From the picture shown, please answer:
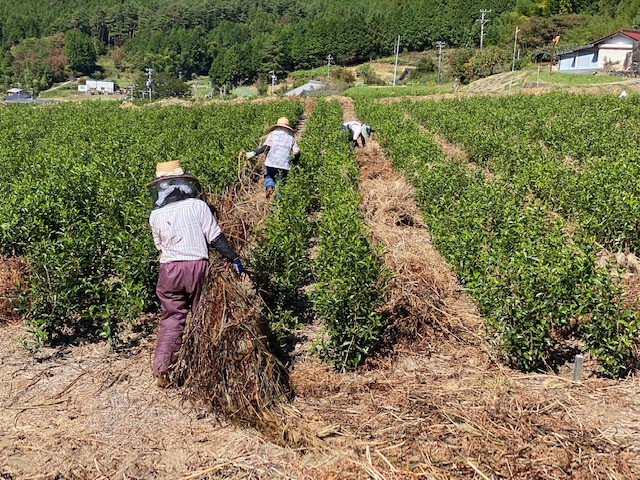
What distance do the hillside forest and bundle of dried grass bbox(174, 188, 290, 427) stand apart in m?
78.5

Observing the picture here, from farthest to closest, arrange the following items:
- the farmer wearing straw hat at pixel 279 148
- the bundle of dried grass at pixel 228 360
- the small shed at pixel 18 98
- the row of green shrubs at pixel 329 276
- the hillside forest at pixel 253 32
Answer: the hillside forest at pixel 253 32
the small shed at pixel 18 98
the farmer wearing straw hat at pixel 279 148
the row of green shrubs at pixel 329 276
the bundle of dried grass at pixel 228 360

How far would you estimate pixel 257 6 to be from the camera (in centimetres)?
18250

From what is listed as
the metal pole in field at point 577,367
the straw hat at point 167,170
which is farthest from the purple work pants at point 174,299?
the metal pole in field at point 577,367

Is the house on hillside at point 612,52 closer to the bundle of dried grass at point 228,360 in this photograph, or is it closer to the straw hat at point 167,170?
the straw hat at point 167,170

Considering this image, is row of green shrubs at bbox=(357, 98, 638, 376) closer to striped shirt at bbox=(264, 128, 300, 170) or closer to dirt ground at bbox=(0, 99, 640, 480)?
dirt ground at bbox=(0, 99, 640, 480)

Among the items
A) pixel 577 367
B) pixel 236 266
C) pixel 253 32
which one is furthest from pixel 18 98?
pixel 253 32

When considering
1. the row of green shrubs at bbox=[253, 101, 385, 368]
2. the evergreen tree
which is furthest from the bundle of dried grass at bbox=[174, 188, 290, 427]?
the evergreen tree

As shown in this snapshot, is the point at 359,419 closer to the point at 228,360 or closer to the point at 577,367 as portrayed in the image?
the point at 228,360

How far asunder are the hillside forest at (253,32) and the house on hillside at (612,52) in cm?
1781

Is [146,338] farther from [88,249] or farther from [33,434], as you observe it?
[33,434]

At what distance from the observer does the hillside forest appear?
9394 centimetres

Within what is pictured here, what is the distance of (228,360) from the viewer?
4.38 m

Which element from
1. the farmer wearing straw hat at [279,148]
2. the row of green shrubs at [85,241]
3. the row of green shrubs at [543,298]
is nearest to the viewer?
the row of green shrubs at [543,298]

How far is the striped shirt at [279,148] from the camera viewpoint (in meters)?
9.42
